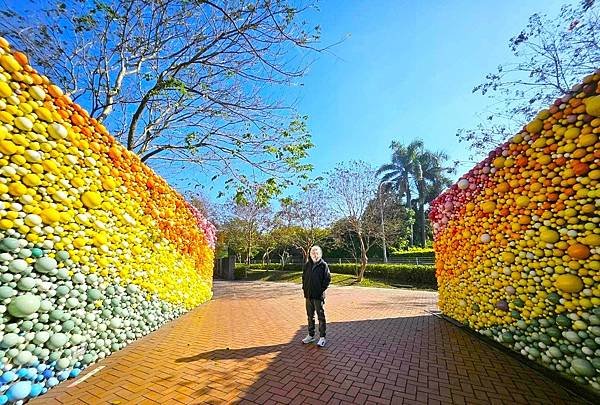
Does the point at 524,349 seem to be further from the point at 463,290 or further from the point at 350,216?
the point at 350,216

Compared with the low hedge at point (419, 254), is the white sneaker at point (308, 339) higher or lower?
lower

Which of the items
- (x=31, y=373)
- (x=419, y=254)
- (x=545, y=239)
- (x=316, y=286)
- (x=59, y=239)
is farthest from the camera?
(x=419, y=254)

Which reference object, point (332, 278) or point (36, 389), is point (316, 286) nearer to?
point (36, 389)

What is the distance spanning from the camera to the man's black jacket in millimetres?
4449

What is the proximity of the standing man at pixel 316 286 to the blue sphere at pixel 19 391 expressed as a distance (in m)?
3.28

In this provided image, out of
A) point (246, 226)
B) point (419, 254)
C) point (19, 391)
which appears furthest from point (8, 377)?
point (246, 226)

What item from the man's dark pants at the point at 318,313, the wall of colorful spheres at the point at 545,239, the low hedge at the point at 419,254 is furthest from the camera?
the low hedge at the point at 419,254

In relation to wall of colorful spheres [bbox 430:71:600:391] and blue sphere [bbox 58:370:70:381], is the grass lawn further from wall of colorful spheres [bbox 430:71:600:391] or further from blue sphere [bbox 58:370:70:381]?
blue sphere [bbox 58:370:70:381]

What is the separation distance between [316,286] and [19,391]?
340cm

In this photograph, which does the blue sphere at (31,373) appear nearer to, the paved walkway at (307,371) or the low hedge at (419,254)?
the paved walkway at (307,371)

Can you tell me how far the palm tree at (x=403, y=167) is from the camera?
30.0 m

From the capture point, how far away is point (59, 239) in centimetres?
286

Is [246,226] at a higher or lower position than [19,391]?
higher

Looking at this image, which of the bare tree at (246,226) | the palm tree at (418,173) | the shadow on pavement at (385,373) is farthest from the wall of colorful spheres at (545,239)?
the palm tree at (418,173)
